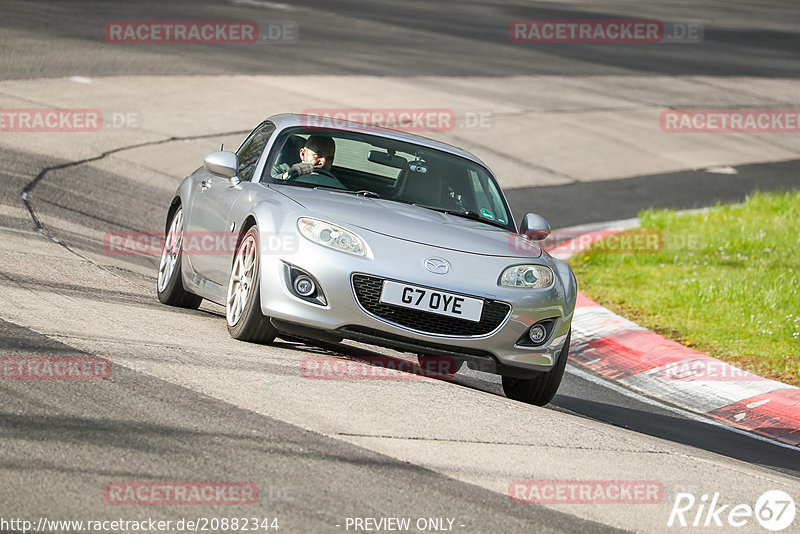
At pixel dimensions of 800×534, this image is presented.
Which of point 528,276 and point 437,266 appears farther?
point 528,276

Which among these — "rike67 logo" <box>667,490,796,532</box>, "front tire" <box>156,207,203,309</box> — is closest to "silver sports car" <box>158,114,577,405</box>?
"front tire" <box>156,207,203,309</box>

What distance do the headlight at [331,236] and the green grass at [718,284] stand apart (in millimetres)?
4178

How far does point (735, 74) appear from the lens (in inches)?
1180

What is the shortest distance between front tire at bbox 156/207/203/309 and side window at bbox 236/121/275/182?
641mm

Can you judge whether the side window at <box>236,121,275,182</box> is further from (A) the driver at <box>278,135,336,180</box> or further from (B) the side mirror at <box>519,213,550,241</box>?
(B) the side mirror at <box>519,213,550,241</box>

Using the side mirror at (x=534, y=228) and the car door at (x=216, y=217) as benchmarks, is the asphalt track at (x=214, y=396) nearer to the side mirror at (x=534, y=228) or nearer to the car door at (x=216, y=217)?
the car door at (x=216, y=217)

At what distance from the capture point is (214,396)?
5.62 m

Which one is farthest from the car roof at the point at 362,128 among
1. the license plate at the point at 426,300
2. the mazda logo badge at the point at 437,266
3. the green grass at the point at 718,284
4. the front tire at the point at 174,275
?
the green grass at the point at 718,284

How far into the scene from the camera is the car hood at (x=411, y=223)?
22.5 ft

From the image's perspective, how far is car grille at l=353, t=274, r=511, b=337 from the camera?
657cm

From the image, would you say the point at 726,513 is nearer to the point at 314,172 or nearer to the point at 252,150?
the point at 314,172

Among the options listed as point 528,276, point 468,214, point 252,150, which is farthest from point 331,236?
point 252,150

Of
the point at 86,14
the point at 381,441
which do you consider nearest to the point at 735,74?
the point at 86,14

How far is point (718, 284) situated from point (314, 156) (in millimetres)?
5398
